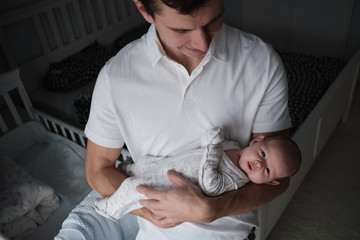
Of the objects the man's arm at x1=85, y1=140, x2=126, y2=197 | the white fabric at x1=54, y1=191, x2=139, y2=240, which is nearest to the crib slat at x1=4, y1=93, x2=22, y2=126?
the white fabric at x1=54, y1=191, x2=139, y2=240

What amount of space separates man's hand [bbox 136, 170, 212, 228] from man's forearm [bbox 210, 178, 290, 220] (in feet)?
0.11

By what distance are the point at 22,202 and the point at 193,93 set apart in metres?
1.19

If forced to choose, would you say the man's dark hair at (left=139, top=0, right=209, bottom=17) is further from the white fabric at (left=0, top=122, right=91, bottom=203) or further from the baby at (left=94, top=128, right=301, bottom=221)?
the white fabric at (left=0, top=122, right=91, bottom=203)

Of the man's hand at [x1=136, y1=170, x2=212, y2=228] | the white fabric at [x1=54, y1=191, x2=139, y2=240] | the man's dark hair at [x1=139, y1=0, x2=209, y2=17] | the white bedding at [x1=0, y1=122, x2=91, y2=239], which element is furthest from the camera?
the white bedding at [x1=0, y1=122, x2=91, y2=239]

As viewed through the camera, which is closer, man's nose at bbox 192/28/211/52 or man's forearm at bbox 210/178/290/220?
man's nose at bbox 192/28/211/52

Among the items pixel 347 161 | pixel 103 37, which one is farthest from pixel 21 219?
pixel 347 161

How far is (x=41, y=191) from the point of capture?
1.66m

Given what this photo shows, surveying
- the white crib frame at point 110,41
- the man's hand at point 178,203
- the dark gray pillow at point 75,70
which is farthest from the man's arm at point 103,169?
the dark gray pillow at point 75,70

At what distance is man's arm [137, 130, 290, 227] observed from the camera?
2.87ft

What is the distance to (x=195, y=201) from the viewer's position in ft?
2.88

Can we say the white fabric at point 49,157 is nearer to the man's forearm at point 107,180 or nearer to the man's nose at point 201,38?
the man's forearm at point 107,180

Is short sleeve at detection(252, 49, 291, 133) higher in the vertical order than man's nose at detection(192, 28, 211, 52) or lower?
lower

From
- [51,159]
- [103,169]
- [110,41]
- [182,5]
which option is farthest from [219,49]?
[110,41]

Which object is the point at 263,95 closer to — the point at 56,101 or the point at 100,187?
the point at 100,187
